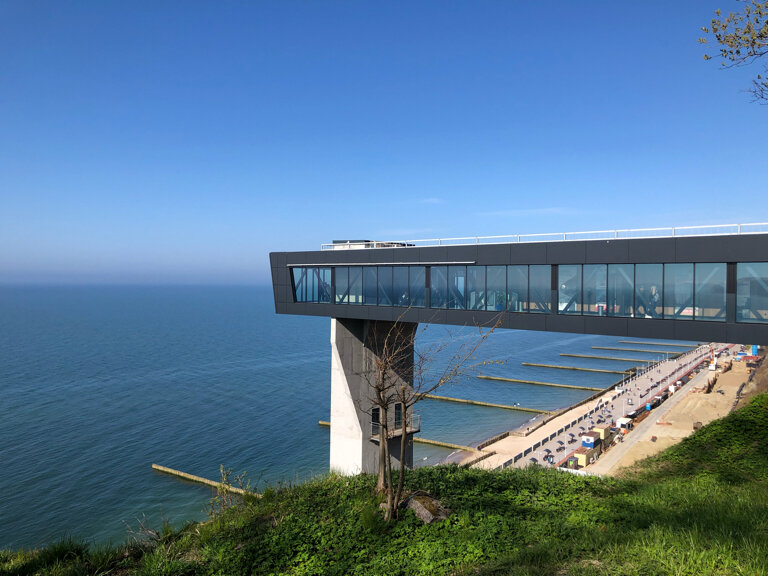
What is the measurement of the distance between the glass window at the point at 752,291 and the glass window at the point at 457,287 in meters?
9.44

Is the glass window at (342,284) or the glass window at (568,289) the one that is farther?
the glass window at (342,284)

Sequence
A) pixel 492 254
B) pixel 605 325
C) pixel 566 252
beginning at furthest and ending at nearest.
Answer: pixel 492 254
pixel 566 252
pixel 605 325

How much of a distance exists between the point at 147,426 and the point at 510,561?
48.8 metres

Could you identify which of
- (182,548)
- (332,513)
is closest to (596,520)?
(332,513)

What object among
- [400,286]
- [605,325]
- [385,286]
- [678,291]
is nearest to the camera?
[678,291]

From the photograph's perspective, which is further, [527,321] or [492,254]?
[492,254]

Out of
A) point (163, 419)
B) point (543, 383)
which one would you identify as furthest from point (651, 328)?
point (543, 383)

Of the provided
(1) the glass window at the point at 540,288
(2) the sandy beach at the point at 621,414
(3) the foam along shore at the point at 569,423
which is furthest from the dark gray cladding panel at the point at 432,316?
(2) the sandy beach at the point at 621,414

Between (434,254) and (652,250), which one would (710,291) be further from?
(434,254)

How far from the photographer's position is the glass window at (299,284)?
25.8 meters

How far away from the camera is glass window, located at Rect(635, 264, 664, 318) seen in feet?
54.8

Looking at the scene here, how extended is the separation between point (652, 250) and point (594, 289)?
232 centimetres

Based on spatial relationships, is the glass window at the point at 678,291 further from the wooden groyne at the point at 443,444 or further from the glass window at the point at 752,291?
the wooden groyne at the point at 443,444

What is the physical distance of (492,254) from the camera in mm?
19812
